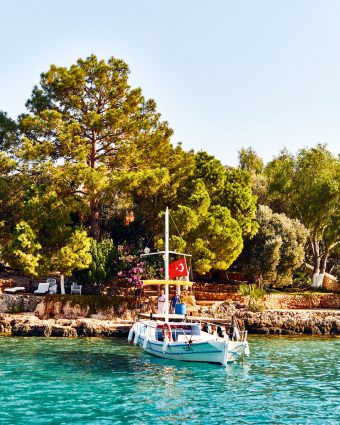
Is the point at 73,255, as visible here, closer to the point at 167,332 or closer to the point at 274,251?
the point at 167,332

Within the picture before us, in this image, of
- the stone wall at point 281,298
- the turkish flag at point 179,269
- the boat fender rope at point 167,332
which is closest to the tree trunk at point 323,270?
the stone wall at point 281,298

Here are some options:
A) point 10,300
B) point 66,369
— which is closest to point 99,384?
point 66,369

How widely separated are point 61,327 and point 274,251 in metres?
20.0

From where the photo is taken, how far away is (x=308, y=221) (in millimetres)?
55000

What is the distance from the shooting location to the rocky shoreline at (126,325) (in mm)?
37594

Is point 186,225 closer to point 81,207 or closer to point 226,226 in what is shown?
point 226,226

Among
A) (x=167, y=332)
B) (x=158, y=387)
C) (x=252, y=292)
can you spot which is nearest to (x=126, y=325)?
(x=167, y=332)

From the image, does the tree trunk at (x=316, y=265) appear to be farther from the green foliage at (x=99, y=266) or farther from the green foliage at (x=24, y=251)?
the green foliage at (x=24, y=251)

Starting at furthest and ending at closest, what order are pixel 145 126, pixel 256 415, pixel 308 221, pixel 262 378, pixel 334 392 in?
pixel 308 221
pixel 145 126
pixel 262 378
pixel 334 392
pixel 256 415

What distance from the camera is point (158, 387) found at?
21.9m

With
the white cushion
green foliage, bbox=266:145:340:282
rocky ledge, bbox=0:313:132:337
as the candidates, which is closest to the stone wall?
green foliage, bbox=266:145:340:282

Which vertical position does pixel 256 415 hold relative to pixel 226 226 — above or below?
below

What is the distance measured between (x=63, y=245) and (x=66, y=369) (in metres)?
19.3

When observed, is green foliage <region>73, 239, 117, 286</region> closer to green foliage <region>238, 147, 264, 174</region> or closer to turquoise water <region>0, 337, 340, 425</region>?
turquoise water <region>0, 337, 340, 425</region>
